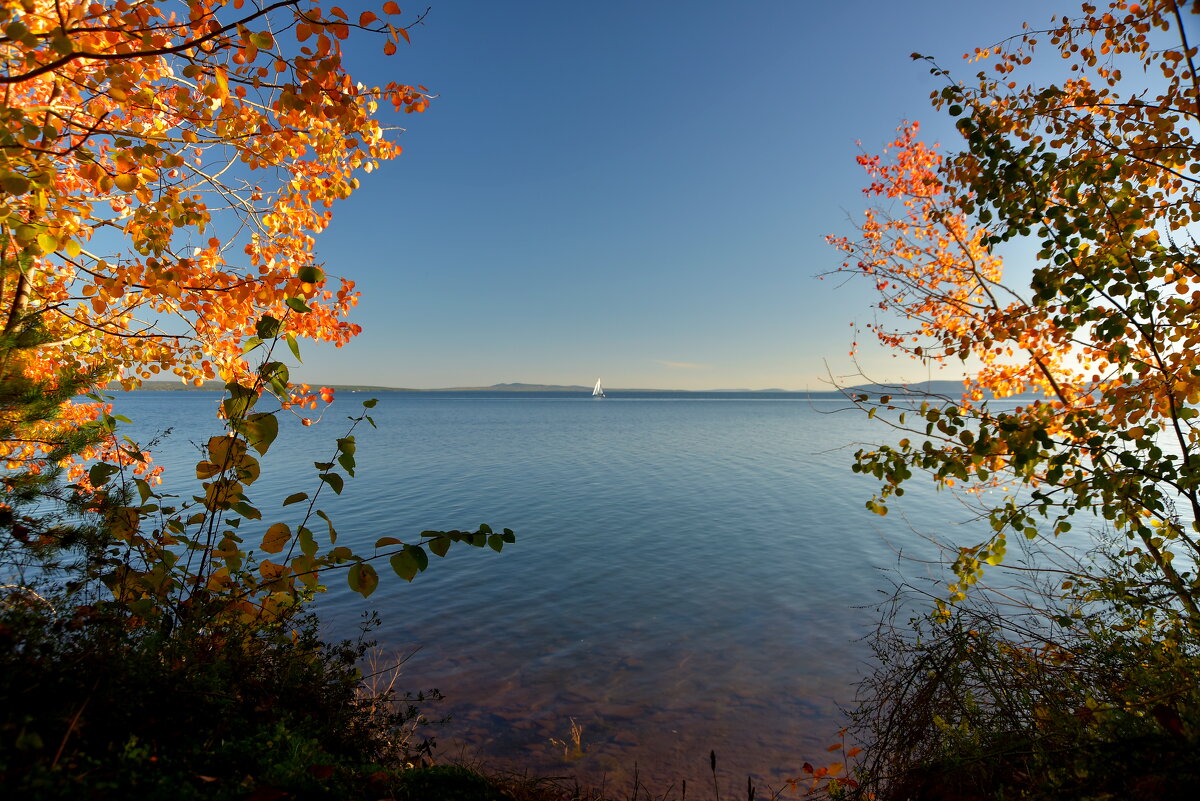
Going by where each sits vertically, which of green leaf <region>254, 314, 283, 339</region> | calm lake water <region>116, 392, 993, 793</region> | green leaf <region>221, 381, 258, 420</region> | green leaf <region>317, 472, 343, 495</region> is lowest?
calm lake water <region>116, 392, 993, 793</region>

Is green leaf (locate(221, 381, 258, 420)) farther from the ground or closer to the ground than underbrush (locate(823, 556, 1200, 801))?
farther from the ground

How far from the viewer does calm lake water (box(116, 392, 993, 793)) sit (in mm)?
7766

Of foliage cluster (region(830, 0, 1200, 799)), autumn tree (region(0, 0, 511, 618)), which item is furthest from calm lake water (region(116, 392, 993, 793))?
autumn tree (region(0, 0, 511, 618))

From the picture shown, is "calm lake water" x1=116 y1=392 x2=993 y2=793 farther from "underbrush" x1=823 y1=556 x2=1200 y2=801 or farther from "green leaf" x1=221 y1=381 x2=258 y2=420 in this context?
"green leaf" x1=221 y1=381 x2=258 y2=420

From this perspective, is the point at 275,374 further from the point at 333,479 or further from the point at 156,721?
the point at 156,721

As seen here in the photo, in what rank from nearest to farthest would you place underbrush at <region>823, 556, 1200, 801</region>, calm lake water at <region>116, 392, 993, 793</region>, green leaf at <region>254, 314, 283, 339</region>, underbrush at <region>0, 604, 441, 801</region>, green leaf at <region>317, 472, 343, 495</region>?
1. underbrush at <region>0, 604, 441, 801</region>
2. underbrush at <region>823, 556, 1200, 801</region>
3. green leaf at <region>317, 472, 343, 495</region>
4. green leaf at <region>254, 314, 283, 339</region>
5. calm lake water at <region>116, 392, 993, 793</region>

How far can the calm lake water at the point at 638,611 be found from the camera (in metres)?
7.77

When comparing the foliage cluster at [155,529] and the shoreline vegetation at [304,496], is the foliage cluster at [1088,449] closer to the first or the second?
the shoreline vegetation at [304,496]

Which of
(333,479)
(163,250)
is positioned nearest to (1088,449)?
(333,479)

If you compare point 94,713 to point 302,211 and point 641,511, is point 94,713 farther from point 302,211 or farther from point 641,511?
point 641,511

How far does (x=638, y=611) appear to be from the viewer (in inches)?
477

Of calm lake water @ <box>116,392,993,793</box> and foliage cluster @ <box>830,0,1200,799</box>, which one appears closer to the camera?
foliage cluster @ <box>830,0,1200,799</box>

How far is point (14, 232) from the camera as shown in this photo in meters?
3.67

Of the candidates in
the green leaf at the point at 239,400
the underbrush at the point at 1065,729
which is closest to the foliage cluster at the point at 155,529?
the green leaf at the point at 239,400
